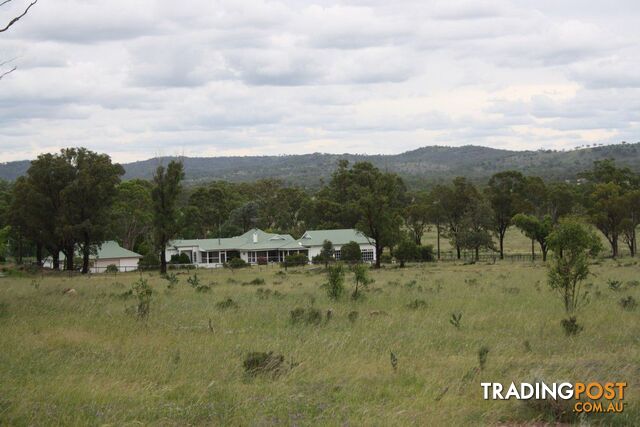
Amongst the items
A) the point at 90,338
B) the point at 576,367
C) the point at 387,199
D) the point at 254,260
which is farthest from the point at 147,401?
the point at 254,260

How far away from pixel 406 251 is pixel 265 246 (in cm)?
1952

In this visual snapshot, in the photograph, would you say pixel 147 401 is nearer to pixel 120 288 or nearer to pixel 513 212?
pixel 120 288

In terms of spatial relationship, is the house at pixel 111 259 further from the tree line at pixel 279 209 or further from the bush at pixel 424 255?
the bush at pixel 424 255

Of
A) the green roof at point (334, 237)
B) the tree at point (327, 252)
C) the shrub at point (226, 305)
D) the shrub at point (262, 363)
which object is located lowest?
the tree at point (327, 252)

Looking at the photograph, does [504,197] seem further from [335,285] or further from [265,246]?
[335,285]

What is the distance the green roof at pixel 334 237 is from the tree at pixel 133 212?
17625 millimetres

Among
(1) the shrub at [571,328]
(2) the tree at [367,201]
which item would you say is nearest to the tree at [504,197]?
(2) the tree at [367,201]

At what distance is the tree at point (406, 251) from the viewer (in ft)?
209

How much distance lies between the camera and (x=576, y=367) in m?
11.3

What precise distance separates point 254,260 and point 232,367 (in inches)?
2711

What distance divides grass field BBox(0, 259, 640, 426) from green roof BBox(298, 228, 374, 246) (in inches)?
2227

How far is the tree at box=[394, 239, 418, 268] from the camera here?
209 feet

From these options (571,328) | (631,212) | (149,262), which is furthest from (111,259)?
(571,328)

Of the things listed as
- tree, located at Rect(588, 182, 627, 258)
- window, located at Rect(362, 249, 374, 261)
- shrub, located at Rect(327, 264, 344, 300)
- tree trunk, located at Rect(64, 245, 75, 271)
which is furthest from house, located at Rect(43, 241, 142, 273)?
shrub, located at Rect(327, 264, 344, 300)
